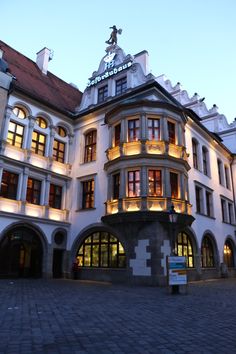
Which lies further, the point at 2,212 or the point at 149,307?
the point at 2,212

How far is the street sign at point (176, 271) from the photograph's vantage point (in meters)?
13.5

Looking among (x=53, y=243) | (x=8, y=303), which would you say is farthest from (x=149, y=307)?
(x=53, y=243)

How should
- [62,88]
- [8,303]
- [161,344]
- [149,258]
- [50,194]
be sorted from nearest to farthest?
[161,344] < [8,303] < [149,258] < [50,194] < [62,88]

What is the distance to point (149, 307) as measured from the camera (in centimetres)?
980

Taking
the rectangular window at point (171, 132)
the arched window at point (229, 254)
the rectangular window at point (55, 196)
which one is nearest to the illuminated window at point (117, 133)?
the rectangular window at point (171, 132)

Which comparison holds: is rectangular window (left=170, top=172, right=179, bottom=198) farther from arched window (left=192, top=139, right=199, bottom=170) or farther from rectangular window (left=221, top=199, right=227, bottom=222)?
rectangular window (left=221, top=199, right=227, bottom=222)

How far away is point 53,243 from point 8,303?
13518mm

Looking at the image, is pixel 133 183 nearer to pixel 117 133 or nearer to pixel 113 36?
pixel 117 133

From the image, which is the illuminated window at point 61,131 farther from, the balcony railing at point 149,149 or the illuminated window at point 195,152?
the illuminated window at point 195,152

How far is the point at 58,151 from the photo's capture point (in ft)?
83.9

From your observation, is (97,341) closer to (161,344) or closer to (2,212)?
(161,344)

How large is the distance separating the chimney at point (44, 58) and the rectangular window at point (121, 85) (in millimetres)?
9283

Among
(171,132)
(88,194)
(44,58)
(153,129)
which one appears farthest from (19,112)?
(171,132)

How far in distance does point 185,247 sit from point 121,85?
13.9 metres
